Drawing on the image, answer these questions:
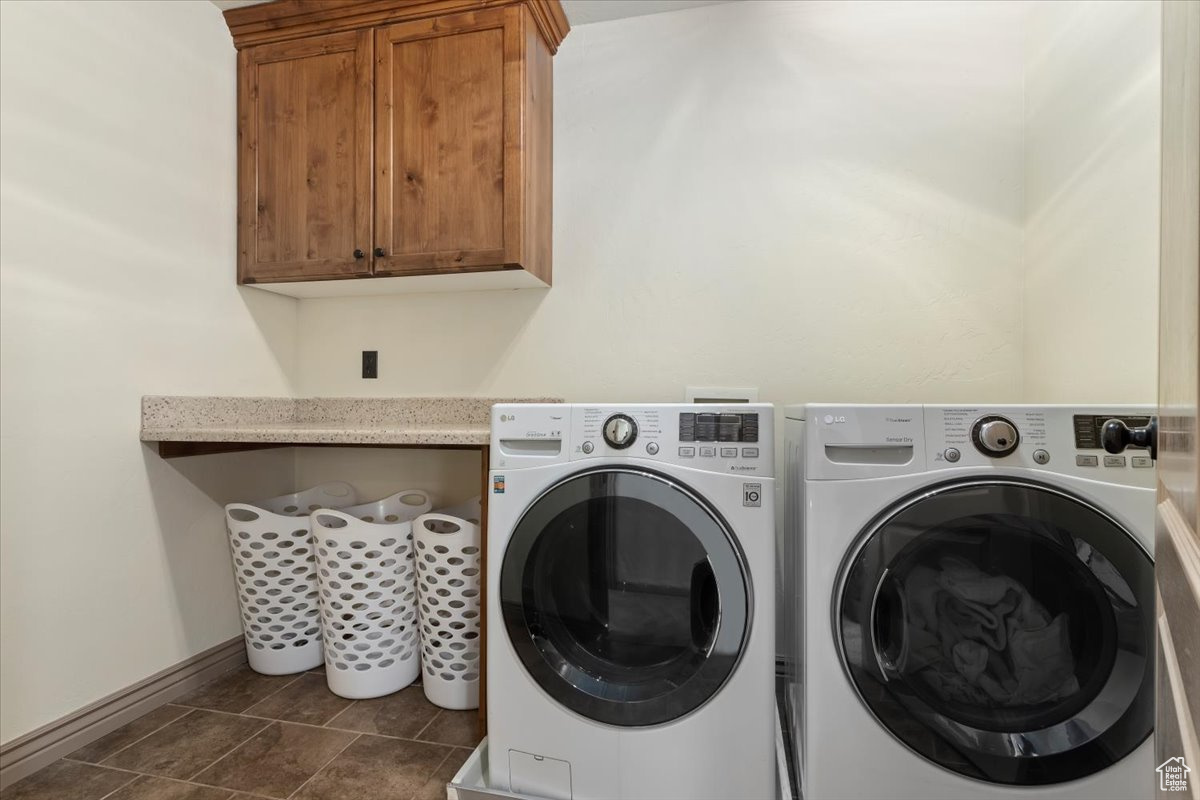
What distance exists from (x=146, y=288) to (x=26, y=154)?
1.34 ft

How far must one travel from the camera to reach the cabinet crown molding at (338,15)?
1.87 metres

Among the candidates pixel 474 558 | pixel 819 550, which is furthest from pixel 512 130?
pixel 819 550

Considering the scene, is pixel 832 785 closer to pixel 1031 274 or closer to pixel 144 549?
pixel 1031 274

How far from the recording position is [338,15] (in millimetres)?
1938

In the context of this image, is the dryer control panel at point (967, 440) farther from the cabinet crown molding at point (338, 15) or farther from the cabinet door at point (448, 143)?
the cabinet crown molding at point (338, 15)

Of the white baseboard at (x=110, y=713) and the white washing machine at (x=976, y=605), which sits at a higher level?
the white washing machine at (x=976, y=605)

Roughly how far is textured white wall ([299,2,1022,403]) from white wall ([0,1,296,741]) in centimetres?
79

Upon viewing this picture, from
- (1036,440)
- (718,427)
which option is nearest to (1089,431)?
(1036,440)

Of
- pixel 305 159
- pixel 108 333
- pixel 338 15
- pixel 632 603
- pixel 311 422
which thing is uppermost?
pixel 338 15

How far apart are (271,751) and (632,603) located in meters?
1.10

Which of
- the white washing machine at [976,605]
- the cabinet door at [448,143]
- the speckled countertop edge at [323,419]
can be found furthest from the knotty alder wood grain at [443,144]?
the white washing machine at [976,605]

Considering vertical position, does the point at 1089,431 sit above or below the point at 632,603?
above

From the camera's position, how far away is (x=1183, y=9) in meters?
0.43

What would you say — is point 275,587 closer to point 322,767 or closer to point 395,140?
point 322,767
